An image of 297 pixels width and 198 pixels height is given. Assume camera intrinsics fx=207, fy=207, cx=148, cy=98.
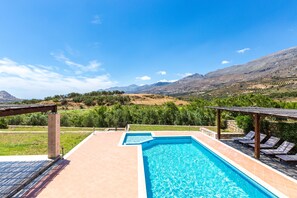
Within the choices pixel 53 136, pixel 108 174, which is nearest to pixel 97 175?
pixel 108 174

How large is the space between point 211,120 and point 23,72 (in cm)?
2270

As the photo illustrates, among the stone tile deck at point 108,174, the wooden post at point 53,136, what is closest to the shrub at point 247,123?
the stone tile deck at point 108,174

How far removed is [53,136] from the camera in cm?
848

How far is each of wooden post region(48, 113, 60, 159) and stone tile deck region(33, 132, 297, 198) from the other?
0.65m

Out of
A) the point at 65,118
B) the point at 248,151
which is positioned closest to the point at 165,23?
the point at 65,118

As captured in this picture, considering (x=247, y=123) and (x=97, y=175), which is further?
(x=247, y=123)

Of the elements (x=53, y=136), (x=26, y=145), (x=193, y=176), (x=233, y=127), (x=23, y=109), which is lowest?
(x=193, y=176)

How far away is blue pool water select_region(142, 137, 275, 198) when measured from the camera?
21.7ft

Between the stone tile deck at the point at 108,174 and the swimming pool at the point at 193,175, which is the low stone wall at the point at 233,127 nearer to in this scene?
the swimming pool at the point at 193,175

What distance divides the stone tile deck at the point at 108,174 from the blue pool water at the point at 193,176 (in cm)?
51

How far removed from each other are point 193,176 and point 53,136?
585 cm

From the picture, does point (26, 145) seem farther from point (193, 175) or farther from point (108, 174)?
point (193, 175)

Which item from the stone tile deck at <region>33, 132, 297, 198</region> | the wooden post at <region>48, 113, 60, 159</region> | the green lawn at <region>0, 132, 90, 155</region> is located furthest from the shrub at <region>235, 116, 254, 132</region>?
the wooden post at <region>48, 113, 60, 159</region>

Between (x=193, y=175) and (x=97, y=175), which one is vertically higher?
(x=97, y=175)
